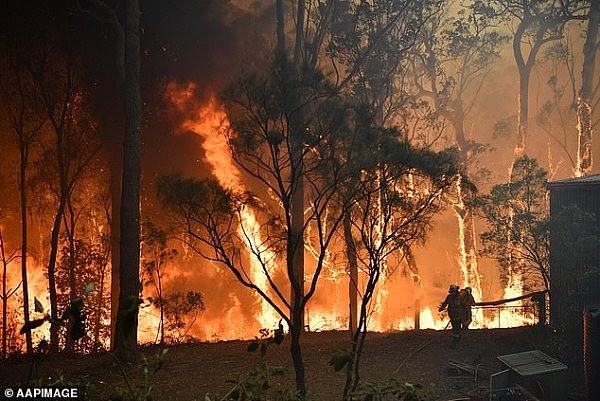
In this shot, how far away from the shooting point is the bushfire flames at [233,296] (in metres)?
28.8

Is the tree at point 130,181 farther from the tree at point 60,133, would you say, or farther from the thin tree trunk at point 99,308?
the thin tree trunk at point 99,308

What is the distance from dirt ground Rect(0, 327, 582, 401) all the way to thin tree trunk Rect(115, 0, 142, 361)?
135cm

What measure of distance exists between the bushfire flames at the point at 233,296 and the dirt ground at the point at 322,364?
7769 millimetres

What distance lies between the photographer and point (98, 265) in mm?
24422

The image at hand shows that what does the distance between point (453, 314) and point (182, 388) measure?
8.32 meters

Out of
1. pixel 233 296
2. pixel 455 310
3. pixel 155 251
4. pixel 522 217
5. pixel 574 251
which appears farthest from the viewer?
pixel 233 296

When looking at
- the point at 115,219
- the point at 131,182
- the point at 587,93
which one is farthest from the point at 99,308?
the point at 587,93

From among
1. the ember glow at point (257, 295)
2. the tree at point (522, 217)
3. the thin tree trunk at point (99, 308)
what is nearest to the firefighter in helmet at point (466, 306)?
the tree at point (522, 217)

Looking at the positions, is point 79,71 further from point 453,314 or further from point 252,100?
point 453,314

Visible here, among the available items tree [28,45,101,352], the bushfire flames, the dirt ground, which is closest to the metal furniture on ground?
the dirt ground

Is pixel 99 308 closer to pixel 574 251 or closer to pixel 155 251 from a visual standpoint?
pixel 155 251

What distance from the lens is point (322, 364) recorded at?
1595 centimetres

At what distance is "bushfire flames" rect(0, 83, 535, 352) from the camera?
94.4 ft

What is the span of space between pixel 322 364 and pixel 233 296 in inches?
725
